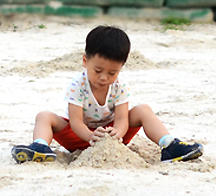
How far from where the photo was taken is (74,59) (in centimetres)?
509

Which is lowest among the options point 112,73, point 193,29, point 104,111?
point 193,29

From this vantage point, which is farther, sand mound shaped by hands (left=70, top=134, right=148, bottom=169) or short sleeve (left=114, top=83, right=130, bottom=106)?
short sleeve (left=114, top=83, right=130, bottom=106)

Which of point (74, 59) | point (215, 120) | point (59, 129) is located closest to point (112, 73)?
point (59, 129)

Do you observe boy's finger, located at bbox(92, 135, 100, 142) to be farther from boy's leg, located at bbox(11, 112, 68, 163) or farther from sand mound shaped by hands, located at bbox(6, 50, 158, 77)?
sand mound shaped by hands, located at bbox(6, 50, 158, 77)

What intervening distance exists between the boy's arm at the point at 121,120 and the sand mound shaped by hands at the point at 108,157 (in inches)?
3.9

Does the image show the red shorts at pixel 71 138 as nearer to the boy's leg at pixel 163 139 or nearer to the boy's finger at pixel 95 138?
the boy's leg at pixel 163 139

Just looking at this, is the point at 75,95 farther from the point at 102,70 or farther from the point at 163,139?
the point at 163,139

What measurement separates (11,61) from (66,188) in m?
3.65

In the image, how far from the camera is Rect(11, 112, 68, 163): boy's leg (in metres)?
2.24

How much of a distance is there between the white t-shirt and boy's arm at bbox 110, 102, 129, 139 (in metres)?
0.03

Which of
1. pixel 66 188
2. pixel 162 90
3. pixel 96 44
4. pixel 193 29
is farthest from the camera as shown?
pixel 193 29

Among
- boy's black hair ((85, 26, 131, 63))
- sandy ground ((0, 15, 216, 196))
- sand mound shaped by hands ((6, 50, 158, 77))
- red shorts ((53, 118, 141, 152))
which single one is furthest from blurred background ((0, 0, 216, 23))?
boy's black hair ((85, 26, 131, 63))

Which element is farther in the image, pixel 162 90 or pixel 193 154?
pixel 162 90

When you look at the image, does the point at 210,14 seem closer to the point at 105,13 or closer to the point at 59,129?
the point at 105,13
